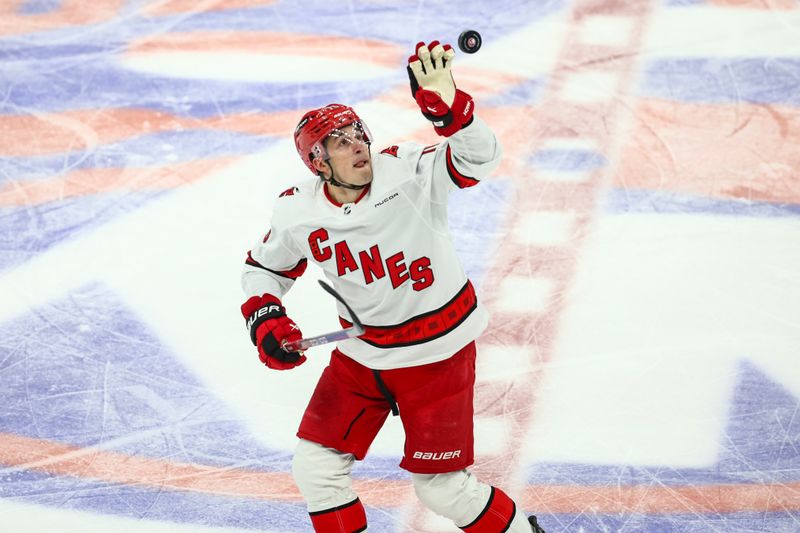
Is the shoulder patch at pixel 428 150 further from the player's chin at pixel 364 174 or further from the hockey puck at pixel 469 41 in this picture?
the hockey puck at pixel 469 41

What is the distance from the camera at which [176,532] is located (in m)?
3.68

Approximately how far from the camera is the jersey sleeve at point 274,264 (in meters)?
3.34

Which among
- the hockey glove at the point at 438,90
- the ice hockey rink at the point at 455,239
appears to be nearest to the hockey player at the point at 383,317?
the hockey glove at the point at 438,90

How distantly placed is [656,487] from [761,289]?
3.87ft

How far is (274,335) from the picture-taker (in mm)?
3203

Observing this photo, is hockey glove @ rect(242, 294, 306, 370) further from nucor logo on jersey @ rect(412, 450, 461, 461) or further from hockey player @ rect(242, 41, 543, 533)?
nucor logo on jersey @ rect(412, 450, 461, 461)

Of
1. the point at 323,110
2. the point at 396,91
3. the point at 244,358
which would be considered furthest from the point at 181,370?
the point at 396,91

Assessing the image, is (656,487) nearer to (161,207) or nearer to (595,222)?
(595,222)

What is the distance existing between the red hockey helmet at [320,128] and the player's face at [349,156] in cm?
2

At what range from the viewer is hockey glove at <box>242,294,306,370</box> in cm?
319

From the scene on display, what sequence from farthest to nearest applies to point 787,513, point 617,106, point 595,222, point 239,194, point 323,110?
point 617,106 → point 239,194 → point 595,222 → point 787,513 → point 323,110

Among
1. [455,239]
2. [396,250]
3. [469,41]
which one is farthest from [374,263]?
[455,239]

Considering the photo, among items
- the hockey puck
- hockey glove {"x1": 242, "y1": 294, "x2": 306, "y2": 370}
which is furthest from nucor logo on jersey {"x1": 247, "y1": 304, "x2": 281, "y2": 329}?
the hockey puck

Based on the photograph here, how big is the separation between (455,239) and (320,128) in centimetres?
180
